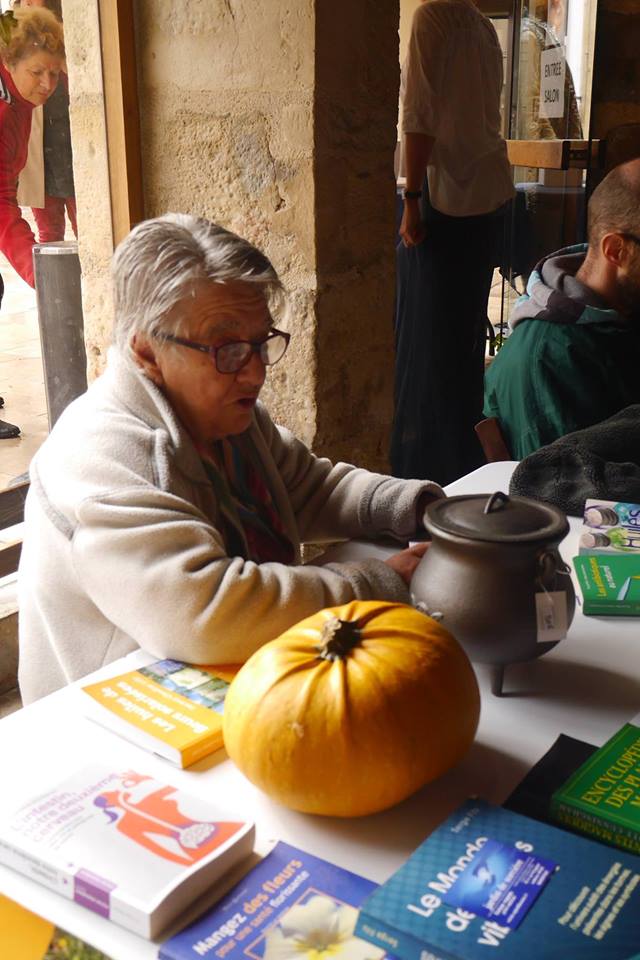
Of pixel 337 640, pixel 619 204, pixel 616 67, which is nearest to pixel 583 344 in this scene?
pixel 619 204

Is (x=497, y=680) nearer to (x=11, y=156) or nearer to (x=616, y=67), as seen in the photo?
(x=11, y=156)

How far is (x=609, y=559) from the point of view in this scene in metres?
1.43

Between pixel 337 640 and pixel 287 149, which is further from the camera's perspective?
pixel 287 149

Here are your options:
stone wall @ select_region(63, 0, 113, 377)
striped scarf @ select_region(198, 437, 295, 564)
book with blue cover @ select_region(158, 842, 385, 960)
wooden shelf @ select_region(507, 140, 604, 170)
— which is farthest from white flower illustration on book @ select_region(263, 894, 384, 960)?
wooden shelf @ select_region(507, 140, 604, 170)

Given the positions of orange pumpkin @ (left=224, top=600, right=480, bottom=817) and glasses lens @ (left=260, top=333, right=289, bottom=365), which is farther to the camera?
glasses lens @ (left=260, top=333, right=289, bottom=365)

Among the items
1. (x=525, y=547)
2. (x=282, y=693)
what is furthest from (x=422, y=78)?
Answer: (x=282, y=693)

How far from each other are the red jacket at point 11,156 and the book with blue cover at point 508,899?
213 centimetres

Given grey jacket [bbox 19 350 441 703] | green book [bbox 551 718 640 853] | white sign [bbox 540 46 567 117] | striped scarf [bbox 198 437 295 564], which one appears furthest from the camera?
white sign [bbox 540 46 567 117]

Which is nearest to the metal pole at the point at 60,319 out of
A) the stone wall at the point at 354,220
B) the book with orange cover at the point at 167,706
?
the stone wall at the point at 354,220

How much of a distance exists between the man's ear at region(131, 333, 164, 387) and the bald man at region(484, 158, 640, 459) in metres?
1.18

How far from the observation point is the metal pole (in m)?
2.63

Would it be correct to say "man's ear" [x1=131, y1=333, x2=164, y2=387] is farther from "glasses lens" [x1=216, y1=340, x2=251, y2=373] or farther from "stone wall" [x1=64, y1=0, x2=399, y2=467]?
"stone wall" [x1=64, y1=0, x2=399, y2=467]

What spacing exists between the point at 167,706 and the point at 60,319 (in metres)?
1.86

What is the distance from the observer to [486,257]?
3.67 metres
